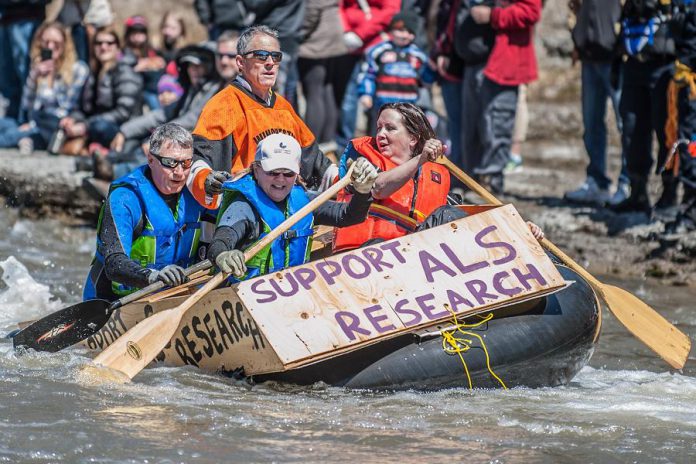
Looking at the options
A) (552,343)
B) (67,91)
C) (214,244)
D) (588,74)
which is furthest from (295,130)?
(67,91)

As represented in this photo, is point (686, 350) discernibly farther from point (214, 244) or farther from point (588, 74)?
point (588, 74)

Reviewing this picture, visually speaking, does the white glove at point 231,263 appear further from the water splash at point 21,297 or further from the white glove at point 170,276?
the water splash at point 21,297

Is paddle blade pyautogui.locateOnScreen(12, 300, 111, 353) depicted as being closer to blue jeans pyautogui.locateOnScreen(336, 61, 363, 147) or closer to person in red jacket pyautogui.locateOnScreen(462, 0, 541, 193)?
person in red jacket pyautogui.locateOnScreen(462, 0, 541, 193)

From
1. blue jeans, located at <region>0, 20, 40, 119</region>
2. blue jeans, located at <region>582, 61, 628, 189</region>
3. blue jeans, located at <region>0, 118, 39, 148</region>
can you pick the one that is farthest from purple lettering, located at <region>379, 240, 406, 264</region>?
blue jeans, located at <region>0, 20, 40, 119</region>

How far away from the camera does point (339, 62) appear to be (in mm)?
12500

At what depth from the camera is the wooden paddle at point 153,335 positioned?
6.84 metres

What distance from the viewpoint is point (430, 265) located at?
23.0 feet

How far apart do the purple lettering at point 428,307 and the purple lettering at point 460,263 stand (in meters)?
0.24

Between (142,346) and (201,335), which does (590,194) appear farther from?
(142,346)

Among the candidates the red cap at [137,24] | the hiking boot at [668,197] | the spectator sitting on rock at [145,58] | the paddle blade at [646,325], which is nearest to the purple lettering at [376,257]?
the paddle blade at [646,325]

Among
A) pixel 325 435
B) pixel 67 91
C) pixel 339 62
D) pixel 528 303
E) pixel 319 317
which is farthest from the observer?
pixel 67 91

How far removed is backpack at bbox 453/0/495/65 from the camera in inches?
444

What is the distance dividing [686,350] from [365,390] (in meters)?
1.82

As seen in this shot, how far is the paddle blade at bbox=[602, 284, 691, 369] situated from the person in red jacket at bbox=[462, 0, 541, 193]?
3752 millimetres
